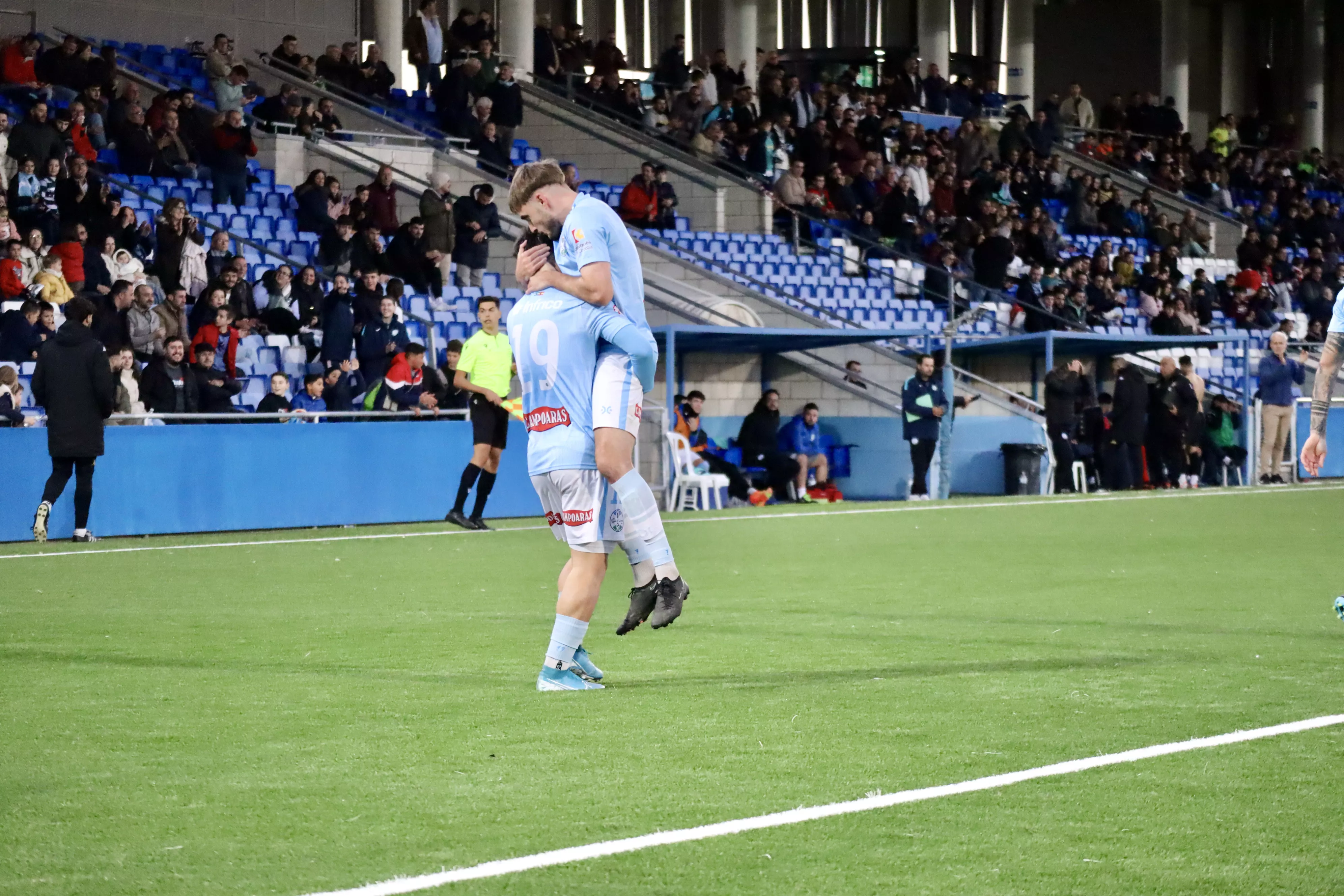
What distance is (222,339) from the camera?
19078 millimetres

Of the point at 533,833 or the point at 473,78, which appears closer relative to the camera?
the point at 533,833

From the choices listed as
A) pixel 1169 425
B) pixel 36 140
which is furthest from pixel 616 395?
pixel 1169 425

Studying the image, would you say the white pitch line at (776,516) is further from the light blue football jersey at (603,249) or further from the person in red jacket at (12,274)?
the light blue football jersey at (603,249)

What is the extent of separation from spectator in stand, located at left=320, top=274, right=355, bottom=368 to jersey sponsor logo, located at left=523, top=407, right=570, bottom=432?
13038 mm

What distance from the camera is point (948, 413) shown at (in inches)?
960

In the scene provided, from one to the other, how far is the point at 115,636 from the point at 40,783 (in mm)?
4064

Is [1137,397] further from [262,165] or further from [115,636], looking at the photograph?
[115,636]

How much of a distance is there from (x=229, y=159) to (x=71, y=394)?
8502 millimetres

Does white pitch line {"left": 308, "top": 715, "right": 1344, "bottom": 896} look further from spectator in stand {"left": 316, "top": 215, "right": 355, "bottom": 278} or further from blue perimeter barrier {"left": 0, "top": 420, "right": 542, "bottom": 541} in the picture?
spectator in stand {"left": 316, "top": 215, "right": 355, "bottom": 278}

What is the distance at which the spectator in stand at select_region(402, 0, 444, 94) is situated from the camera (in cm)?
3097

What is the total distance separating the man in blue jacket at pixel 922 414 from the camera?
78.0 feet

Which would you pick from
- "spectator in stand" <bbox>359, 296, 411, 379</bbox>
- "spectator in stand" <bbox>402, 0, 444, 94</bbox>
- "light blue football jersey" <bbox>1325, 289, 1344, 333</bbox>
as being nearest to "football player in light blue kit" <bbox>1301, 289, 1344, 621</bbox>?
"light blue football jersey" <bbox>1325, 289, 1344, 333</bbox>

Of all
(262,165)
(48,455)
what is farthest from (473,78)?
(48,455)

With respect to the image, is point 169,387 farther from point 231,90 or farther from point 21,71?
point 231,90
